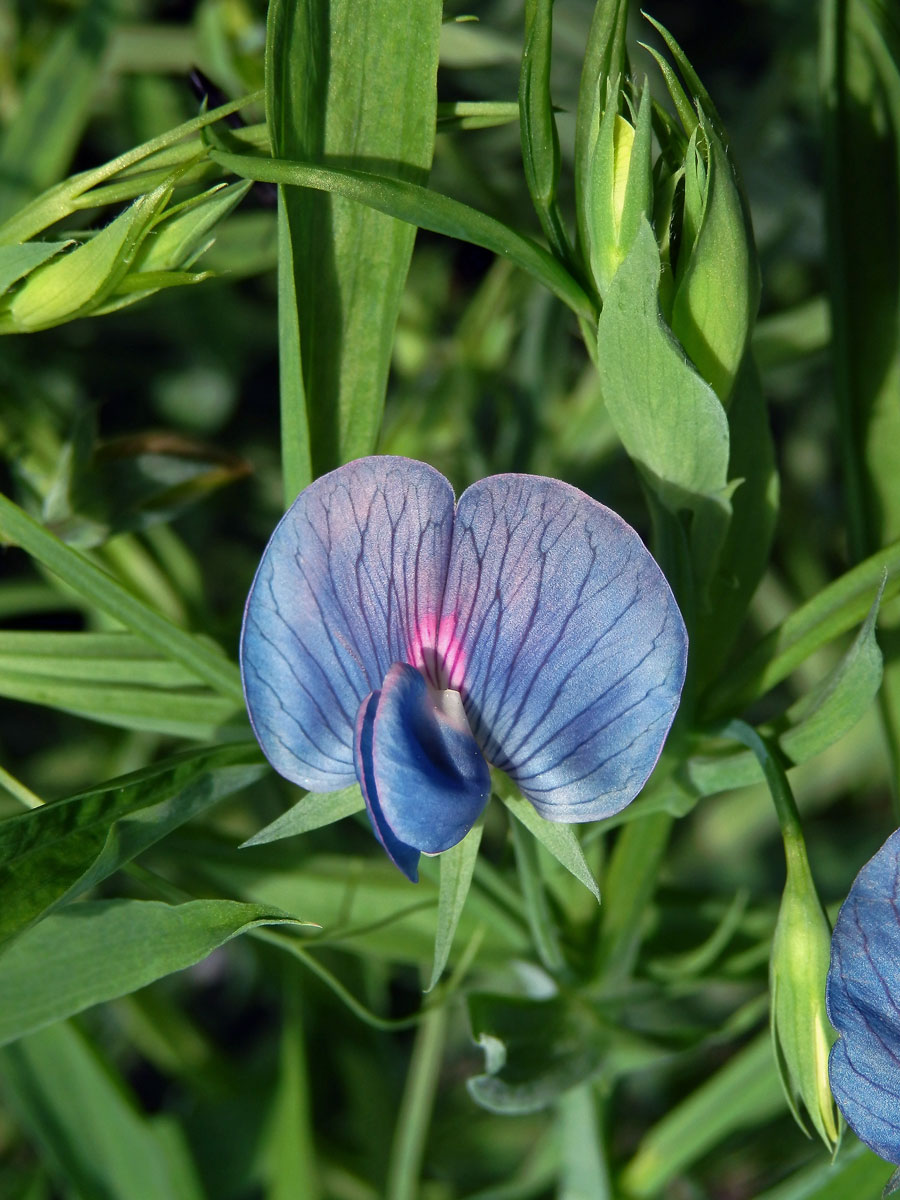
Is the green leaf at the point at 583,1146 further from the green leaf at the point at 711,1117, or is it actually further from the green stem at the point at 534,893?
the green stem at the point at 534,893

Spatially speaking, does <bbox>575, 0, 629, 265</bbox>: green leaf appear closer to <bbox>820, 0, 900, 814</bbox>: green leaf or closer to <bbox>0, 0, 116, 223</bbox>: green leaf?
<bbox>820, 0, 900, 814</bbox>: green leaf

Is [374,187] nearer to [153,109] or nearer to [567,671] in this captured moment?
[567,671]

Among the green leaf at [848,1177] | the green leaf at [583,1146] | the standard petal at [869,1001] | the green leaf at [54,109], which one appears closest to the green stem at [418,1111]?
the green leaf at [583,1146]

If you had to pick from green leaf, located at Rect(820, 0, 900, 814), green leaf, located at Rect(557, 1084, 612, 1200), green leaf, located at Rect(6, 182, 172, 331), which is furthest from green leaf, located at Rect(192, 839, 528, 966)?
green leaf, located at Rect(6, 182, 172, 331)

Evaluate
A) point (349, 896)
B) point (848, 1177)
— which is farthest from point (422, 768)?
point (848, 1177)

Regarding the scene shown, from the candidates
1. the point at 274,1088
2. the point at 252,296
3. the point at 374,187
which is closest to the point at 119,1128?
the point at 274,1088
